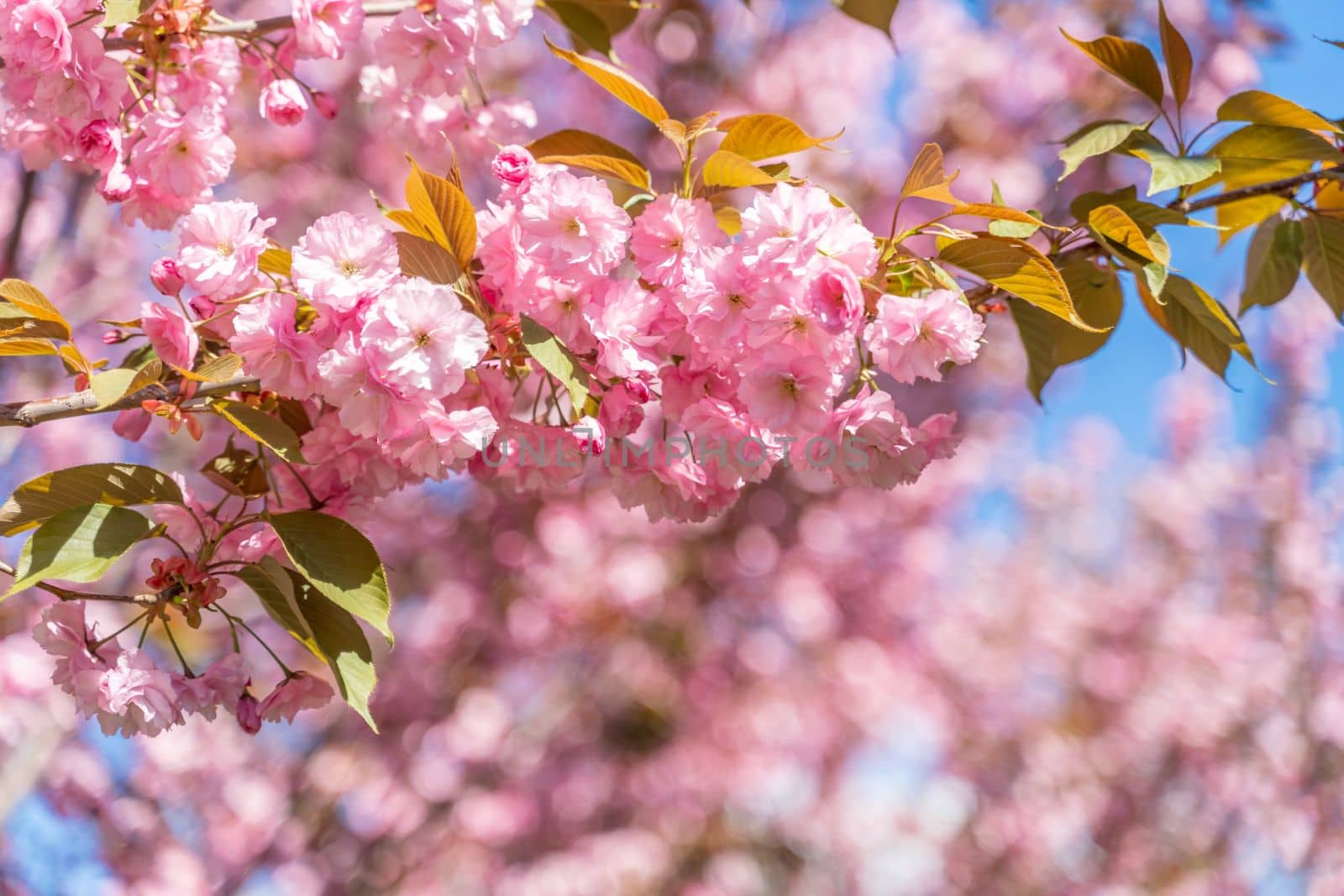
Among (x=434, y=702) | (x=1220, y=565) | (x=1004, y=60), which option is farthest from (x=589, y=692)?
(x=1220, y=565)

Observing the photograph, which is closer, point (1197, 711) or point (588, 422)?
point (588, 422)

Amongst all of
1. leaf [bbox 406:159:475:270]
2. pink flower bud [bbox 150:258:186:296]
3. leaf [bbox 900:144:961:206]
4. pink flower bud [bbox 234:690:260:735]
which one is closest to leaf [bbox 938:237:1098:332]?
leaf [bbox 900:144:961:206]

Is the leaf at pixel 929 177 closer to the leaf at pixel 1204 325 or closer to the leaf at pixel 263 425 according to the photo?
the leaf at pixel 1204 325

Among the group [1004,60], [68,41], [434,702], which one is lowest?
[434,702]

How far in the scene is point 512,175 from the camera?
848 mm

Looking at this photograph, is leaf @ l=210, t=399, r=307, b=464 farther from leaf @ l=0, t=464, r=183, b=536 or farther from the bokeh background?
the bokeh background

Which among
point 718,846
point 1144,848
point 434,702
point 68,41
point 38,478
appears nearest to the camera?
point 38,478

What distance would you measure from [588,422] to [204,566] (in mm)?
361

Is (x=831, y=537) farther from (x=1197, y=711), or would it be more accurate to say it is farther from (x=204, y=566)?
(x=204, y=566)

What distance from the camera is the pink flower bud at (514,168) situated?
84 centimetres

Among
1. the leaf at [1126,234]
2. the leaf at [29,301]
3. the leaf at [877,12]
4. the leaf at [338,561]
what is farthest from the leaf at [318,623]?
the leaf at [877,12]

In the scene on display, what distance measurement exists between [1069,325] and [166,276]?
912 mm

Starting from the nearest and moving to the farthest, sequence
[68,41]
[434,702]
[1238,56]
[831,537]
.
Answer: [68,41] < [1238,56] < [434,702] < [831,537]

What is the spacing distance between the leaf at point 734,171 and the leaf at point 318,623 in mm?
497
